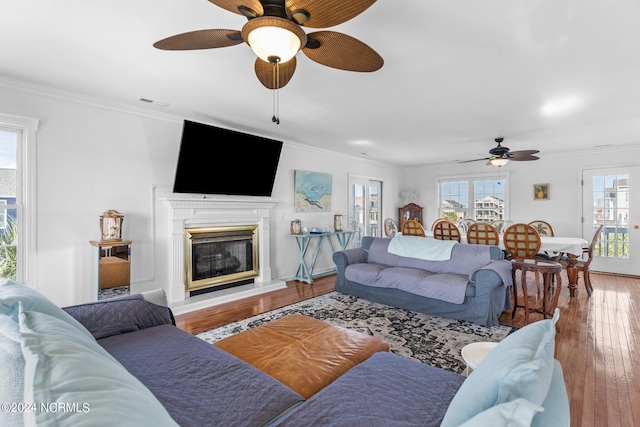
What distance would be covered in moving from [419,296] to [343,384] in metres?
2.49

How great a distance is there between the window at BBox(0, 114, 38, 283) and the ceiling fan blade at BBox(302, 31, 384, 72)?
2970 millimetres

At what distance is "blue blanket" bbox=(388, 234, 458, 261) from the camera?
4020mm

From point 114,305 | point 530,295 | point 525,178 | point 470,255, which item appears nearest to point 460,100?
point 470,255

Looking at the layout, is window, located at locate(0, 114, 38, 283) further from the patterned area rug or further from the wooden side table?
the wooden side table

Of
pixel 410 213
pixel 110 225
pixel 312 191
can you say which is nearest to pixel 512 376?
pixel 110 225

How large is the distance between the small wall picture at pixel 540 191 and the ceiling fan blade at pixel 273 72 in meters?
6.39

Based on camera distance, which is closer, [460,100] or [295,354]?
[295,354]

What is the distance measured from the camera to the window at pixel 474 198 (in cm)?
711

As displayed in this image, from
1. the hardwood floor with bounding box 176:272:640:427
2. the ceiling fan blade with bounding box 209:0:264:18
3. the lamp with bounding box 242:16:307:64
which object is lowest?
the hardwood floor with bounding box 176:272:640:427

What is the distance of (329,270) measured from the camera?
6.27 metres

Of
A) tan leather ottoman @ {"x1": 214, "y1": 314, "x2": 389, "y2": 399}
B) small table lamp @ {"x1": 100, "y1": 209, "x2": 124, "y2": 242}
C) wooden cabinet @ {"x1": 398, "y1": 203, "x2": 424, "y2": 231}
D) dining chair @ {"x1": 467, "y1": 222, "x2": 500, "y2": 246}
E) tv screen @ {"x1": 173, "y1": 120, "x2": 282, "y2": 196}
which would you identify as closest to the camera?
tan leather ottoman @ {"x1": 214, "y1": 314, "x2": 389, "y2": 399}

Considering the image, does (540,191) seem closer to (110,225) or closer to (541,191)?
(541,191)

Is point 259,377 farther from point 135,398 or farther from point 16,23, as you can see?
point 16,23

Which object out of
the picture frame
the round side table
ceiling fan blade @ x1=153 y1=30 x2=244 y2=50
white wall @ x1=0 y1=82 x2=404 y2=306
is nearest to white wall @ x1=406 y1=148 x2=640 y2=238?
the picture frame
